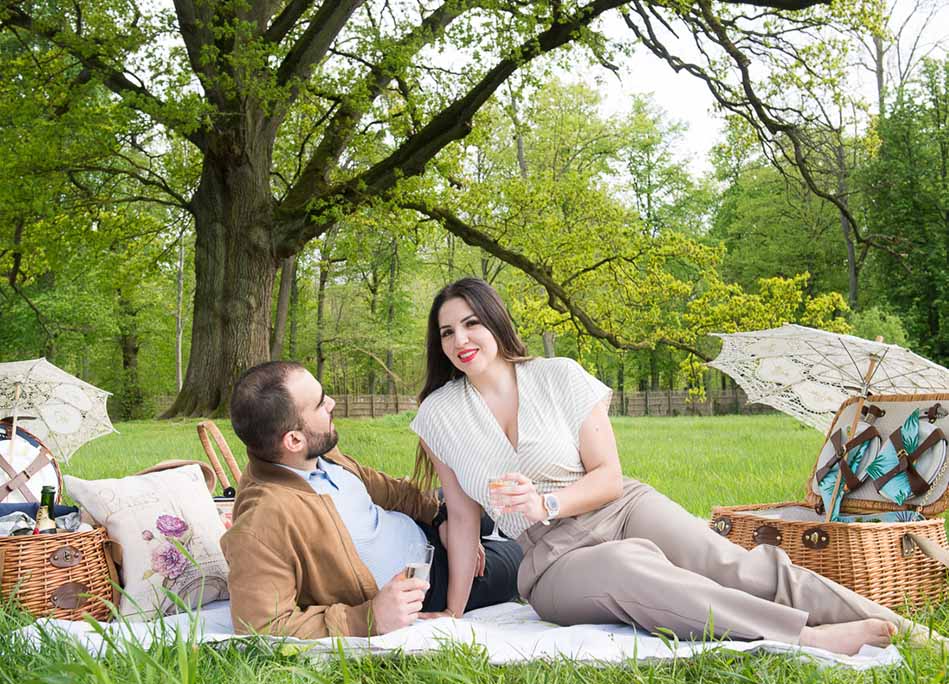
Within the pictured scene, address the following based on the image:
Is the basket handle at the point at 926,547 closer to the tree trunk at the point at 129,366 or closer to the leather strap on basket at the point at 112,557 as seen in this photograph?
the leather strap on basket at the point at 112,557

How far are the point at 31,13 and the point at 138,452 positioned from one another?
6.67 meters

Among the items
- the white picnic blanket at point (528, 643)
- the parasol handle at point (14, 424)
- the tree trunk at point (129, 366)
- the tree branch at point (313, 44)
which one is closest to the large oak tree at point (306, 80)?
the tree branch at point (313, 44)

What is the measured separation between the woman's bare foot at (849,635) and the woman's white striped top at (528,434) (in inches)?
37.4

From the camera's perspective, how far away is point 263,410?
124 inches

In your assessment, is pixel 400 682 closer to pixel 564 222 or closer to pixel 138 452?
pixel 138 452

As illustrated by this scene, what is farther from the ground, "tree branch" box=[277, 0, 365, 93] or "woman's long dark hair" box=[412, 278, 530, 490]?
"tree branch" box=[277, 0, 365, 93]

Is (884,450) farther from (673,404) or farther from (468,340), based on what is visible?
(673,404)

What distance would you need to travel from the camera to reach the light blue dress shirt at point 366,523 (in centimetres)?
333

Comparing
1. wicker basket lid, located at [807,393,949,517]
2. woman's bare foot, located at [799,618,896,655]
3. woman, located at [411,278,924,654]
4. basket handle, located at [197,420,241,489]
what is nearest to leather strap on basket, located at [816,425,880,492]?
wicker basket lid, located at [807,393,949,517]

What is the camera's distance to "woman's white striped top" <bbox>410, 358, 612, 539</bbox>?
10.8 ft

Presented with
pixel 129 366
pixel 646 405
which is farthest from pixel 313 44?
pixel 646 405

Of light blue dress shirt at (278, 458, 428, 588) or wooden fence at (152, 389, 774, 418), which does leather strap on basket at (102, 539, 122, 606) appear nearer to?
light blue dress shirt at (278, 458, 428, 588)

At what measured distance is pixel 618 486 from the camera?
3.29 metres

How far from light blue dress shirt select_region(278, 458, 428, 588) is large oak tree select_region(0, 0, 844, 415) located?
839 cm
